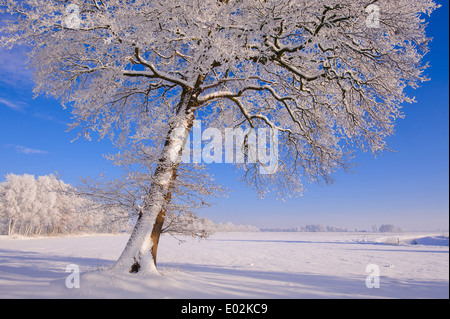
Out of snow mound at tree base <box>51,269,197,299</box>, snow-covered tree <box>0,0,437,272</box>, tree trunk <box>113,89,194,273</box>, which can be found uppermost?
snow-covered tree <box>0,0,437,272</box>

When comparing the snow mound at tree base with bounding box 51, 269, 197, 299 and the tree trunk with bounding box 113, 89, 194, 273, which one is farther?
the tree trunk with bounding box 113, 89, 194, 273

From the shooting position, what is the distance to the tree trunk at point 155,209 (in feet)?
17.7

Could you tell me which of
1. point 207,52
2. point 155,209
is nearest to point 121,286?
point 155,209

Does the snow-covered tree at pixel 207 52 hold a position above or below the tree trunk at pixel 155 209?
above

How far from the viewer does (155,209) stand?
5.89 metres

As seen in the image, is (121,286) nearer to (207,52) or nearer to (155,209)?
(155,209)

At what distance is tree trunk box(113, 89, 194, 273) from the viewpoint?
5398 mm

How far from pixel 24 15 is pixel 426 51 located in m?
9.51

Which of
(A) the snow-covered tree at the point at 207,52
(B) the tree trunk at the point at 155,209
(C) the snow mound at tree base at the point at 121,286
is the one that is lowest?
Result: (C) the snow mound at tree base at the point at 121,286

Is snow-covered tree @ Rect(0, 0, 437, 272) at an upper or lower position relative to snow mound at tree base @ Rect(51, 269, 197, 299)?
upper

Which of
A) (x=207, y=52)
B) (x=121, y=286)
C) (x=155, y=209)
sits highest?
(x=207, y=52)

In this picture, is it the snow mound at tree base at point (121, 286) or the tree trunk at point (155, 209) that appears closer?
the snow mound at tree base at point (121, 286)
